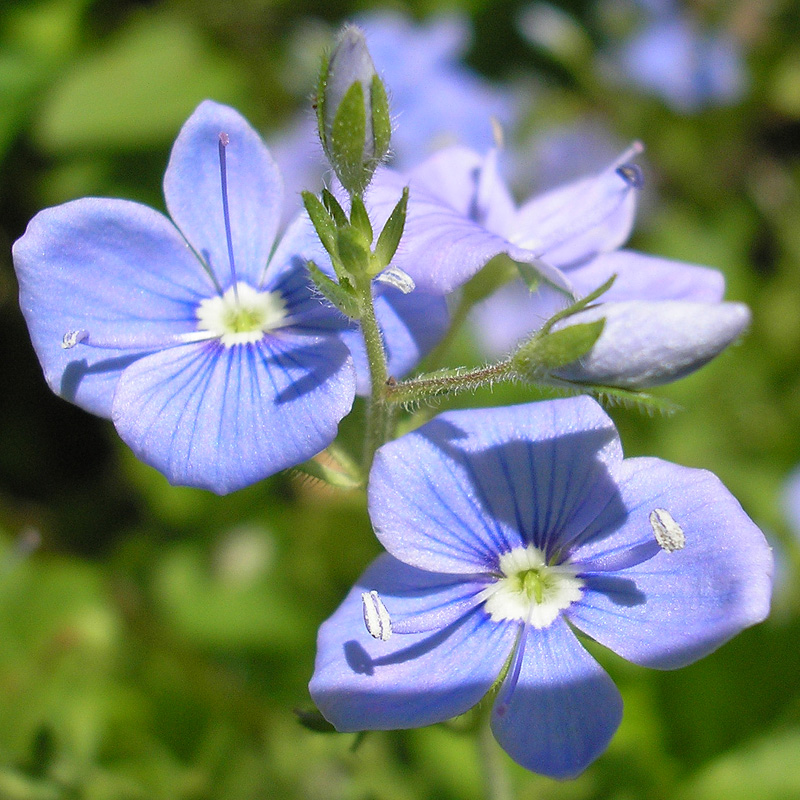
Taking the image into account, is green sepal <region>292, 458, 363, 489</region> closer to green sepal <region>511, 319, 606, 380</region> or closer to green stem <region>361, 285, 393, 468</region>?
green stem <region>361, 285, 393, 468</region>

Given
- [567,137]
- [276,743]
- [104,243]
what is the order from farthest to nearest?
[567,137]
[276,743]
[104,243]

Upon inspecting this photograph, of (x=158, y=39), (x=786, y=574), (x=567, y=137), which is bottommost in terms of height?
(x=786, y=574)

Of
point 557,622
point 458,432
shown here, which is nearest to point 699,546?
point 557,622

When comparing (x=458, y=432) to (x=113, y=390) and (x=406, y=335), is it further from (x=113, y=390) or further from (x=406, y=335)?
(x=113, y=390)

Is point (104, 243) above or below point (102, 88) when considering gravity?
above

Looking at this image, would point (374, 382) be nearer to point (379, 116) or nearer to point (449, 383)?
point (449, 383)

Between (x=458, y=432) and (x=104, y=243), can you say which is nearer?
(x=458, y=432)

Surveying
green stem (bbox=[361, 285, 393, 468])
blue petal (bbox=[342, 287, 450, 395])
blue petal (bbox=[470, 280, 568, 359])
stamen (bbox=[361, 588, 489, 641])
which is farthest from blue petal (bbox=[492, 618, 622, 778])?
blue petal (bbox=[470, 280, 568, 359])

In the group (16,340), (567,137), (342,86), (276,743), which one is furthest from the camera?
(567,137)
